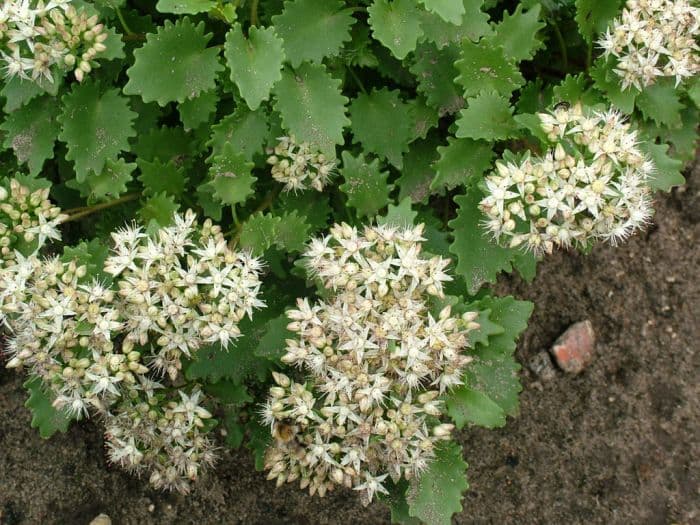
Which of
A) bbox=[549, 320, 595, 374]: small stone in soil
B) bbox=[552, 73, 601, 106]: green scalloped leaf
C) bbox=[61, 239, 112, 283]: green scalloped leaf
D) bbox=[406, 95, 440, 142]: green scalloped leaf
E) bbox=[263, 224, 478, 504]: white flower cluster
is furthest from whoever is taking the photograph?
bbox=[549, 320, 595, 374]: small stone in soil

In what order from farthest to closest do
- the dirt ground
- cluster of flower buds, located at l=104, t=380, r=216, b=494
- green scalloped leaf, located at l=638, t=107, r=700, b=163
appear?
the dirt ground
green scalloped leaf, located at l=638, t=107, r=700, b=163
cluster of flower buds, located at l=104, t=380, r=216, b=494

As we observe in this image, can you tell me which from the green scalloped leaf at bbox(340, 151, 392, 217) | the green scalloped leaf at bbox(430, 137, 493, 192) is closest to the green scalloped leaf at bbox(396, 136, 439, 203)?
the green scalloped leaf at bbox(430, 137, 493, 192)

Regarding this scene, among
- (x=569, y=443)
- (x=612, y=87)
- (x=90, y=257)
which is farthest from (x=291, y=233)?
(x=569, y=443)

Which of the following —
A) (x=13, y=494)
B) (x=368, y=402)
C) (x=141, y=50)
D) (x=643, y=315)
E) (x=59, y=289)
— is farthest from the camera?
(x=643, y=315)

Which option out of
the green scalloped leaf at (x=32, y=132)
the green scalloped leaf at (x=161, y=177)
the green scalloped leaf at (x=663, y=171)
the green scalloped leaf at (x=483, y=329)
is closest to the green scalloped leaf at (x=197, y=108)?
the green scalloped leaf at (x=161, y=177)

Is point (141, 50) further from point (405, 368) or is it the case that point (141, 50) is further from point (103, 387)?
point (405, 368)

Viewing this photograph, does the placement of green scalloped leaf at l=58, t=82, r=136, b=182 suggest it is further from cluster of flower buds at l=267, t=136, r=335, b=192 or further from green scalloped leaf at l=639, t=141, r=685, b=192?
green scalloped leaf at l=639, t=141, r=685, b=192

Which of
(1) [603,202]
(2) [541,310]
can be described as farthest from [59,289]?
(2) [541,310]
